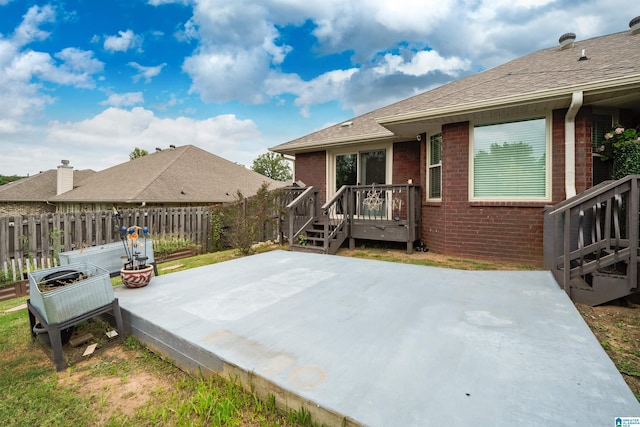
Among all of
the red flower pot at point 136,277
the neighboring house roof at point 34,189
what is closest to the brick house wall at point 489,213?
the red flower pot at point 136,277

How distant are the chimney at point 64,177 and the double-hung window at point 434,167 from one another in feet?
67.2

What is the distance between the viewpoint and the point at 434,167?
721 centimetres

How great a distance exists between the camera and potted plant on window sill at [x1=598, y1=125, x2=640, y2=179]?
14.3 feet

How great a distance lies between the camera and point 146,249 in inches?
172

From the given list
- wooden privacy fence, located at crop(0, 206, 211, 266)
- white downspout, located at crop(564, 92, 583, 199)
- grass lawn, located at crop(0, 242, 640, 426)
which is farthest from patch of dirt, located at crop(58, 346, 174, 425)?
white downspout, located at crop(564, 92, 583, 199)

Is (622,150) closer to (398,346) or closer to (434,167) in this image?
(434,167)

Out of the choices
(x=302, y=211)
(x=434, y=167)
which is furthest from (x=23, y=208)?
(x=434, y=167)

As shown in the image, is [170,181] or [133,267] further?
[170,181]

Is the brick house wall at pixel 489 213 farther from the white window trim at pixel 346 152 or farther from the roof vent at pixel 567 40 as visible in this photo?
the roof vent at pixel 567 40

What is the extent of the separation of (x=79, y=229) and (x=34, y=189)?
681 inches

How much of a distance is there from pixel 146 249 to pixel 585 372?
16.7 ft

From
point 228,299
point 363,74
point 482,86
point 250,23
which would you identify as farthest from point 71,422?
point 363,74

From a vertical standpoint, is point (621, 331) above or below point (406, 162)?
below

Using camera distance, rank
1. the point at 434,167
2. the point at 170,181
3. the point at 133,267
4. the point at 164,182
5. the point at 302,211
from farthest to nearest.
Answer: the point at 170,181 → the point at 164,182 → the point at 302,211 → the point at 434,167 → the point at 133,267
